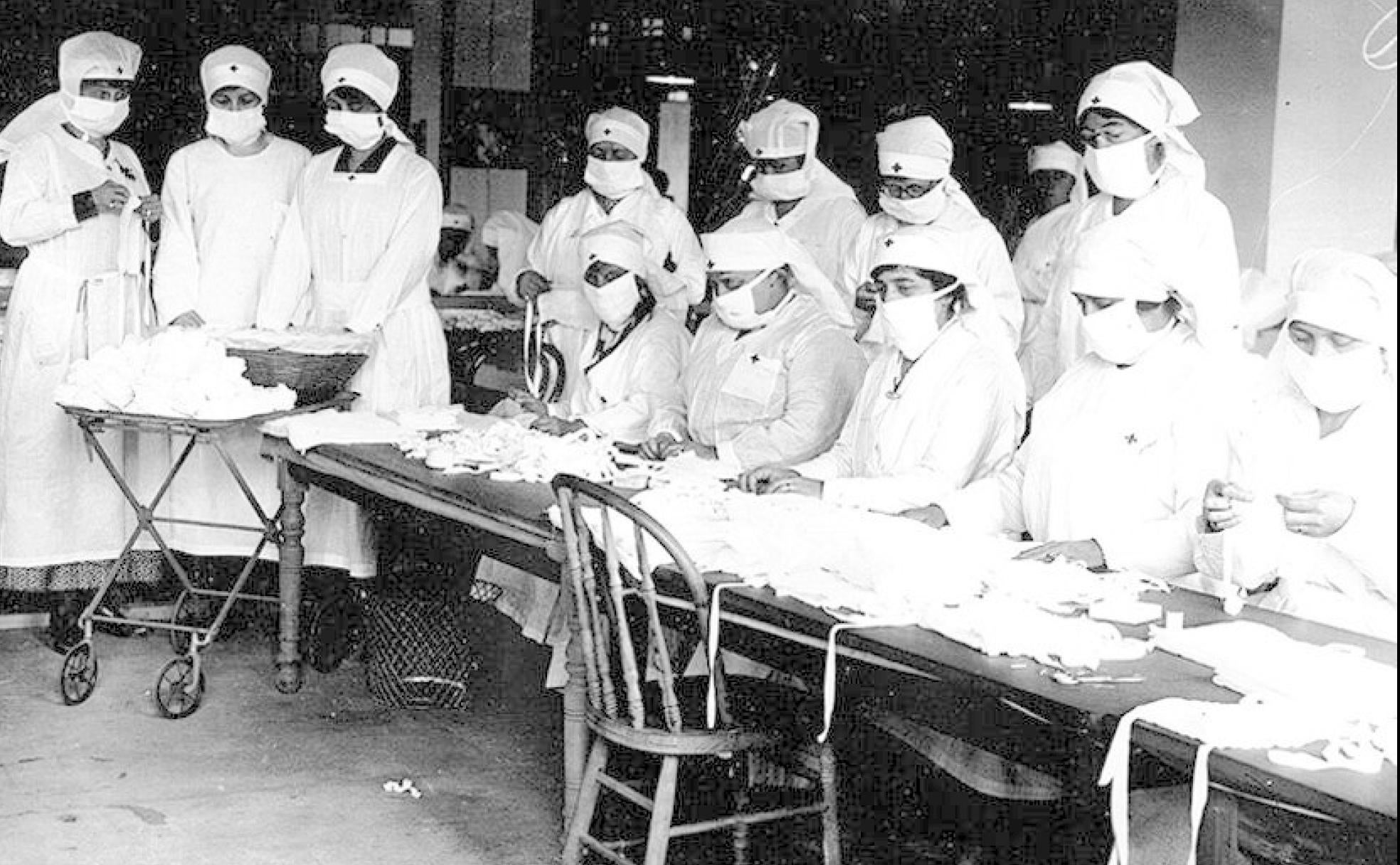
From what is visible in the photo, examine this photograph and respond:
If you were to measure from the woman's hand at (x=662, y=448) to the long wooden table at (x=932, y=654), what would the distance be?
1.58 ft

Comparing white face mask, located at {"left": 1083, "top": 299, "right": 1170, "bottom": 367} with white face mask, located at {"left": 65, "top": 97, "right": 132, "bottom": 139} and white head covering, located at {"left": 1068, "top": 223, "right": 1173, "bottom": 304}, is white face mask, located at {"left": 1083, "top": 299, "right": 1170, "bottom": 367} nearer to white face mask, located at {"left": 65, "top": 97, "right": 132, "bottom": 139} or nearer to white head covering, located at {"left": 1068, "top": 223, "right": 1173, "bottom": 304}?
white head covering, located at {"left": 1068, "top": 223, "right": 1173, "bottom": 304}

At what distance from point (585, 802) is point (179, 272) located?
11.5 ft

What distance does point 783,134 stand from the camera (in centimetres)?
692

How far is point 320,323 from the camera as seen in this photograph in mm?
6496

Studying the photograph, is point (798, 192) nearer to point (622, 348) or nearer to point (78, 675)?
point (622, 348)

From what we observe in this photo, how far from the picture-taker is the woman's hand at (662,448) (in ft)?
16.8

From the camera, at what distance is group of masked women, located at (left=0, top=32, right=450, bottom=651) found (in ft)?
20.6

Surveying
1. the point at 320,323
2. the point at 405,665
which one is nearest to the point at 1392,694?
the point at 405,665

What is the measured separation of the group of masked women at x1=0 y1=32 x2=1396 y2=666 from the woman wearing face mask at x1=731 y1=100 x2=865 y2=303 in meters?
0.01

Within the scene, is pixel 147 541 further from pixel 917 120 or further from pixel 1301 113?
pixel 1301 113

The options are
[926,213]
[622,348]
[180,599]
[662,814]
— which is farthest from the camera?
[926,213]

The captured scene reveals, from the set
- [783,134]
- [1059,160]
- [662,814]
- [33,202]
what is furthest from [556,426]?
[1059,160]

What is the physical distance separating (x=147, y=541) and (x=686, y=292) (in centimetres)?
230

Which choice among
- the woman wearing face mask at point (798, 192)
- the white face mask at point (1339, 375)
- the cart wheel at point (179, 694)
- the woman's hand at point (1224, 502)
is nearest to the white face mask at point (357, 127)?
the woman wearing face mask at point (798, 192)
